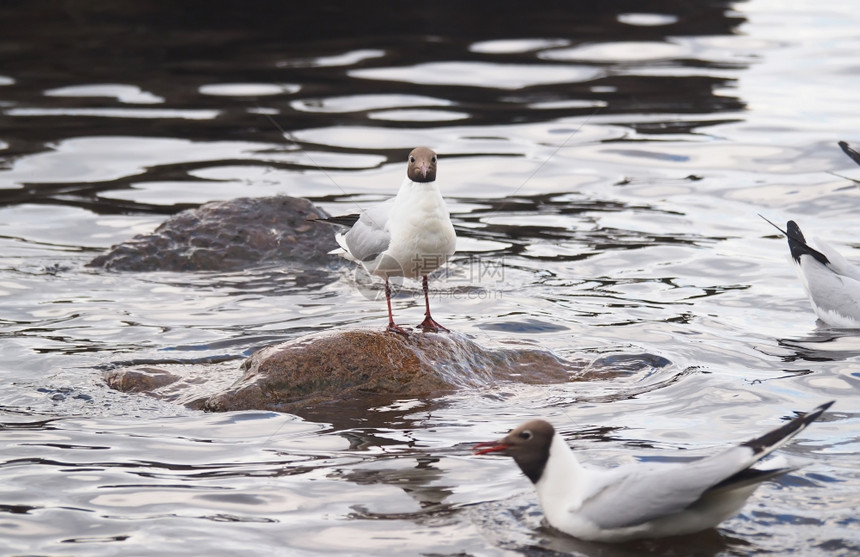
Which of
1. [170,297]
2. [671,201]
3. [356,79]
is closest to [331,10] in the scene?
[356,79]

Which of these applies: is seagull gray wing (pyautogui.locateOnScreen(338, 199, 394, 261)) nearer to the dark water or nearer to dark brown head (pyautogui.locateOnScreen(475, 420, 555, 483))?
the dark water

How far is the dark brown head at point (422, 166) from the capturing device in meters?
6.91

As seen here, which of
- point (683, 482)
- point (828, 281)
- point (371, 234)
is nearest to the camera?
point (683, 482)

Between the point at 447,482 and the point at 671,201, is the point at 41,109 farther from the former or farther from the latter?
the point at 447,482

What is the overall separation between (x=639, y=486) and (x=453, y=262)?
6.46m

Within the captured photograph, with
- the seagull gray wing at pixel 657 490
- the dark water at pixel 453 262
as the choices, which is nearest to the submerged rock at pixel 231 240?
the dark water at pixel 453 262

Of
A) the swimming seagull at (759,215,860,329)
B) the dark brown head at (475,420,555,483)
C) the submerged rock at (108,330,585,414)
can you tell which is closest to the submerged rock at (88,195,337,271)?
the submerged rock at (108,330,585,414)

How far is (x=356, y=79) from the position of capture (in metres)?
17.9

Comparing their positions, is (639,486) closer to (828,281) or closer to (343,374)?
(343,374)

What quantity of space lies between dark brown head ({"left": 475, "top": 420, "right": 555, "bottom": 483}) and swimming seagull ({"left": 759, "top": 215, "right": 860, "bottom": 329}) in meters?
4.50

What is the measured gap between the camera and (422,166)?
6.91 metres

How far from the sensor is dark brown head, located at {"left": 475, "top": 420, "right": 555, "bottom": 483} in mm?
5141

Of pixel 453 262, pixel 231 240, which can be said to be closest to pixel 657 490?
pixel 453 262

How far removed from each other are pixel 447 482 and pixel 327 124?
11.0 m
